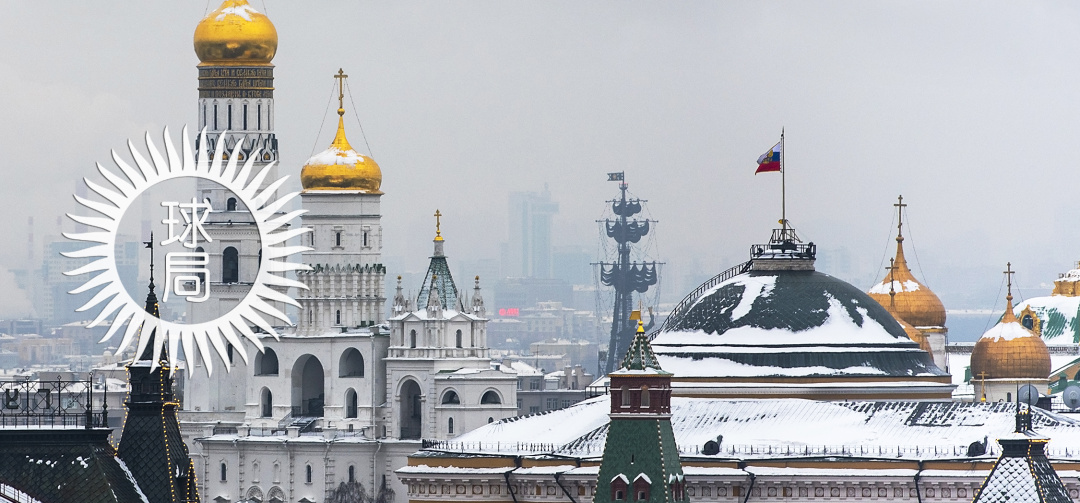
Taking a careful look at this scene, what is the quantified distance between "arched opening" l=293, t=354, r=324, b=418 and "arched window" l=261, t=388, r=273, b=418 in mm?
854

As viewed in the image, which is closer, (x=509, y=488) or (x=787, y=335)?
(x=509, y=488)

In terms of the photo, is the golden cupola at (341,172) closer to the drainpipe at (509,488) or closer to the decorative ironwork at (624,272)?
the decorative ironwork at (624,272)

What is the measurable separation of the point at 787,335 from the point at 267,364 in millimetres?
46412

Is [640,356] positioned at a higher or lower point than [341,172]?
lower

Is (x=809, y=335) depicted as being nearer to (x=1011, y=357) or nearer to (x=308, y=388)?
(x=1011, y=357)

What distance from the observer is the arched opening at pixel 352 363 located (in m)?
127

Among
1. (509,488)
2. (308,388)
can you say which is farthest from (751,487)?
(308,388)

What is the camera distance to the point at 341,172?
127562 millimetres

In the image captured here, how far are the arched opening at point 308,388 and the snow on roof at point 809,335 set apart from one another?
43759 millimetres

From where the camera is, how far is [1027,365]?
114 meters

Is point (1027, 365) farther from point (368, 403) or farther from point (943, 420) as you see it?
point (943, 420)

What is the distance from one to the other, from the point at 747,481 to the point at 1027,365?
36.2m

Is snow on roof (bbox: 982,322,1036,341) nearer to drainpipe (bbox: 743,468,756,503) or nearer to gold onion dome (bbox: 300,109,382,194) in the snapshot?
gold onion dome (bbox: 300,109,382,194)

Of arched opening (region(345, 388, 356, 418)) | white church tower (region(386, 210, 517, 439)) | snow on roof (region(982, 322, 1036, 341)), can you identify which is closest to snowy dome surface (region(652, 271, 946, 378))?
snow on roof (region(982, 322, 1036, 341))
